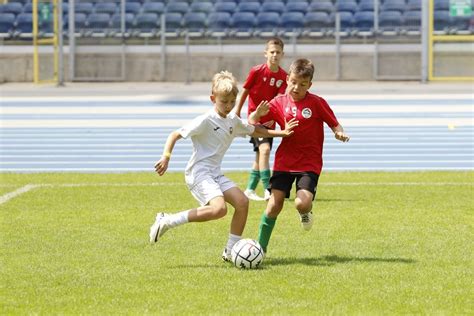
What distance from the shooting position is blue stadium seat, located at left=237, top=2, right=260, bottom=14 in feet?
96.2

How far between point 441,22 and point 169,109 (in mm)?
7125

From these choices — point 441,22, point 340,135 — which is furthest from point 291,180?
point 441,22

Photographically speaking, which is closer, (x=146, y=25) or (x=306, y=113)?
(x=306, y=113)

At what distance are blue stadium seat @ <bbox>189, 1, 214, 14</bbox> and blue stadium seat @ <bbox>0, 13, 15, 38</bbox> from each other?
15.7 ft

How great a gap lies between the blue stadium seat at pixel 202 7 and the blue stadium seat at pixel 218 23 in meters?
0.15

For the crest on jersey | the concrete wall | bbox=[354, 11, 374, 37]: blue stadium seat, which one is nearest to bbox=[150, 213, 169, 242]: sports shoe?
the crest on jersey

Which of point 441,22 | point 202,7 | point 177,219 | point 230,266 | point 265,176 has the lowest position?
point 265,176

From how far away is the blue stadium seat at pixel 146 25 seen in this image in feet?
91.1

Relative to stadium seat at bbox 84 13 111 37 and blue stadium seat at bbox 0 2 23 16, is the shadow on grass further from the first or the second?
blue stadium seat at bbox 0 2 23 16

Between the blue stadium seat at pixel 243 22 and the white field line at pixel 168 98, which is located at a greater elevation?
the blue stadium seat at pixel 243 22

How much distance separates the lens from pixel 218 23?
93.0 feet

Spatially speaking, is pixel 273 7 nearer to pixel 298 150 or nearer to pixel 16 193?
pixel 16 193

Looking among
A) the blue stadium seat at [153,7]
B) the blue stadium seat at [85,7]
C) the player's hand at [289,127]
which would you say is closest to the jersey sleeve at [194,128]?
the player's hand at [289,127]

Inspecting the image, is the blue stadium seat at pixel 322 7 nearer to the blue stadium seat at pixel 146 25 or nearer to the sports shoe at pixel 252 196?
the blue stadium seat at pixel 146 25
